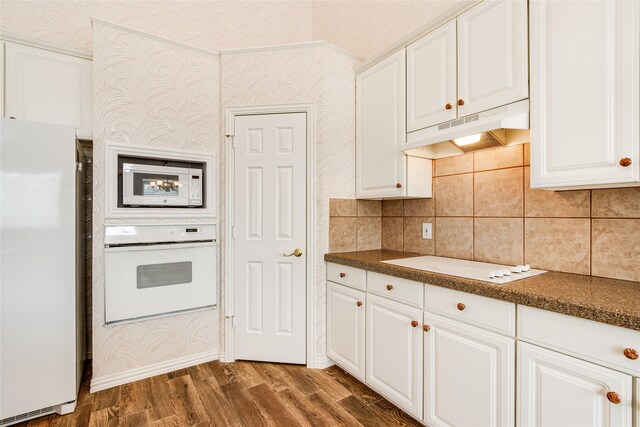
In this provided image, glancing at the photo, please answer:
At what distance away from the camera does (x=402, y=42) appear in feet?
6.66

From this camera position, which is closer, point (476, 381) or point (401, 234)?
point (476, 381)

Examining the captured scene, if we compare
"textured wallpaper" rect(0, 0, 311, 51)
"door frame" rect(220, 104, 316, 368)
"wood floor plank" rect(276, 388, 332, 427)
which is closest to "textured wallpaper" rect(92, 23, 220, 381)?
"door frame" rect(220, 104, 316, 368)

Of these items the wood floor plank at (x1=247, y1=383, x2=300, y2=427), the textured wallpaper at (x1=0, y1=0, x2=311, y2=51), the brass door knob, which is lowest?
the wood floor plank at (x1=247, y1=383, x2=300, y2=427)

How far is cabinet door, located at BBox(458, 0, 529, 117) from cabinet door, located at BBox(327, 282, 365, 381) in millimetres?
1367

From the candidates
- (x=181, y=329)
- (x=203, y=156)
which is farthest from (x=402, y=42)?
(x=181, y=329)

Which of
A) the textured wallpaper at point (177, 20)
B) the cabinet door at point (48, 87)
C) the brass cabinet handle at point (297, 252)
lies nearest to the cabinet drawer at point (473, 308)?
the brass cabinet handle at point (297, 252)

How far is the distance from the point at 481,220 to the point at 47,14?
11.8ft

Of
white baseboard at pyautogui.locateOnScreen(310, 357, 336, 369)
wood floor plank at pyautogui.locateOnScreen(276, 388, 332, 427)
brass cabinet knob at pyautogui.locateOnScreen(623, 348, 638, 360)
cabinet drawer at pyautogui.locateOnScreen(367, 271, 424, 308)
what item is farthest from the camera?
white baseboard at pyautogui.locateOnScreen(310, 357, 336, 369)

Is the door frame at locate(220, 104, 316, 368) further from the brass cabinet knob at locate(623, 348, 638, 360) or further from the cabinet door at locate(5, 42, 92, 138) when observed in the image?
the brass cabinet knob at locate(623, 348, 638, 360)

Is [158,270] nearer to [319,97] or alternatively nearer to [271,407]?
[271,407]

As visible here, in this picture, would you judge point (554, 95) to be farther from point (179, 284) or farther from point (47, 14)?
point (47, 14)

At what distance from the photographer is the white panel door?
2379 millimetres

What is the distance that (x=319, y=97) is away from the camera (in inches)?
92.9

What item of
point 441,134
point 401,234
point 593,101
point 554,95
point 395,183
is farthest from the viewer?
point 401,234
